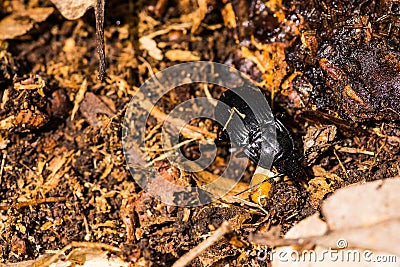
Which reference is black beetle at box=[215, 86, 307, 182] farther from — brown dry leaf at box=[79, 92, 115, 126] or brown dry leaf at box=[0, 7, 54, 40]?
brown dry leaf at box=[0, 7, 54, 40]

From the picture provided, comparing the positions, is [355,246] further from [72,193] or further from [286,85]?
[72,193]

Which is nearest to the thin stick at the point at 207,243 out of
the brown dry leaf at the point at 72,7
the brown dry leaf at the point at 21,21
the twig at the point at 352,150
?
the twig at the point at 352,150

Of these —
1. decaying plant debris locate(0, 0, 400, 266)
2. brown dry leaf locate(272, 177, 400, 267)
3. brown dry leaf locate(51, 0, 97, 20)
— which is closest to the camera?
brown dry leaf locate(272, 177, 400, 267)

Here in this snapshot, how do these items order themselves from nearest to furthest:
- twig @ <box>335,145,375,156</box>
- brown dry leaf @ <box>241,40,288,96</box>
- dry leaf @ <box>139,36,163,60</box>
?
twig @ <box>335,145,375,156</box> → brown dry leaf @ <box>241,40,288,96</box> → dry leaf @ <box>139,36,163,60</box>

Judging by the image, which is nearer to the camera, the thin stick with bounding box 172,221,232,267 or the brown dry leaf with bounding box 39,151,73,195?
the thin stick with bounding box 172,221,232,267

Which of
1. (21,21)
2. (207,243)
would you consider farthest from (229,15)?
(207,243)

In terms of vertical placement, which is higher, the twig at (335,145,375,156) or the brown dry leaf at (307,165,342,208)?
the twig at (335,145,375,156)

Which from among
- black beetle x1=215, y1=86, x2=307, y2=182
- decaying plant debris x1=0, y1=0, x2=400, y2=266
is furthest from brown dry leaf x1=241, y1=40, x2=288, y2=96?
black beetle x1=215, y1=86, x2=307, y2=182

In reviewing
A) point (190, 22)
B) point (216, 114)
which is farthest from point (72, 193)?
point (190, 22)

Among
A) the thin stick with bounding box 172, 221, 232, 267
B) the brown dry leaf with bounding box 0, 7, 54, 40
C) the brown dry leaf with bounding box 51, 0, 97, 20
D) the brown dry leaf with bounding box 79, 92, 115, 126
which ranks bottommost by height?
the thin stick with bounding box 172, 221, 232, 267
